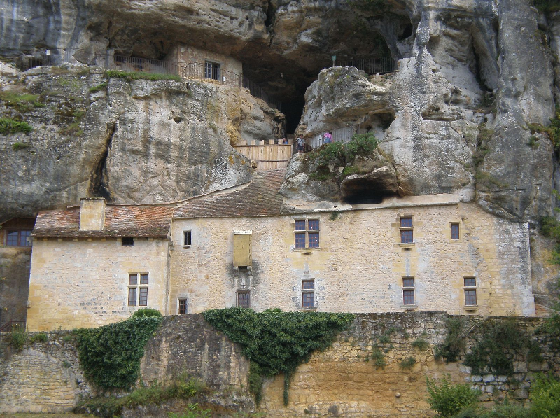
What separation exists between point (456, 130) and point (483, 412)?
14.0 m

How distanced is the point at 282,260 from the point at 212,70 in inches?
446

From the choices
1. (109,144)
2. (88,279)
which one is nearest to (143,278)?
(88,279)

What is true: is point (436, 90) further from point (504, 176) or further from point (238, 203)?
point (238, 203)

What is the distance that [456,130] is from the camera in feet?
130

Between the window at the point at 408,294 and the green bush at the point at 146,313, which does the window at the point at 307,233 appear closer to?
the window at the point at 408,294

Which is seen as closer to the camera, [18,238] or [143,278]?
[143,278]

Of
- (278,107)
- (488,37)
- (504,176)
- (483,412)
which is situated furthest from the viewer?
(278,107)

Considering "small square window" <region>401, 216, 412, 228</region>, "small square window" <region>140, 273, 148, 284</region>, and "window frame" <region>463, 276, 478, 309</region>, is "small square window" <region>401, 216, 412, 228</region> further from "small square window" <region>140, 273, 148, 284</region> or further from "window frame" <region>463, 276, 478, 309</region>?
"small square window" <region>140, 273, 148, 284</region>

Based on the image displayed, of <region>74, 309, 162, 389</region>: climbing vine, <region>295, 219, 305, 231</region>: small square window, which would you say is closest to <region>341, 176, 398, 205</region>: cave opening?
<region>295, 219, 305, 231</region>: small square window

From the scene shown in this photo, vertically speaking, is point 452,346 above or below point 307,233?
below

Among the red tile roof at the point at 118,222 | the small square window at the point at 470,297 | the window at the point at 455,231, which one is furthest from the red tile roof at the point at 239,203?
the small square window at the point at 470,297

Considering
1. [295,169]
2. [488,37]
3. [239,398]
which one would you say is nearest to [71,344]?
[239,398]

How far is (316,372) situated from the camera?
3155 centimetres

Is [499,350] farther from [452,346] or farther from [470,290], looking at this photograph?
[470,290]
